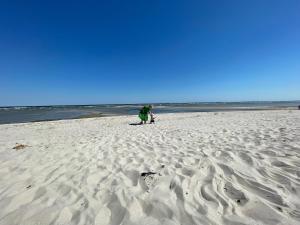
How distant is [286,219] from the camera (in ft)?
7.12

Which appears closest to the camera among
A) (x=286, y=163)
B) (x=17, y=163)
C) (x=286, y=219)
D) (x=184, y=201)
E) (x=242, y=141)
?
(x=286, y=219)

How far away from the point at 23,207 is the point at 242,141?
578 cm

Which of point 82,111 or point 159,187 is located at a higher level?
point 159,187

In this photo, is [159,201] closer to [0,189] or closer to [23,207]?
[23,207]

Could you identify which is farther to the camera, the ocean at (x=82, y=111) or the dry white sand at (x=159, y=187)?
the ocean at (x=82, y=111)

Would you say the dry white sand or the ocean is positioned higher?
the dry white sand

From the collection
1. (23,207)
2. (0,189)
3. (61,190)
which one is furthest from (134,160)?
(0,189)

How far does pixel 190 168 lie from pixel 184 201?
47.3 inches

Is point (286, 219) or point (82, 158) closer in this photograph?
point (286, 219)

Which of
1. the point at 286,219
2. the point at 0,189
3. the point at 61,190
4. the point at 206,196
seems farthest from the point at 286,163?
the point at 0,189

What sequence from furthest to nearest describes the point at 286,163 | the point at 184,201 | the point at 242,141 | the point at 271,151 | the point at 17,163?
the point at 242,141
the point at 17,163
the point at 271,151
the point at 286,163
the point at 184,201

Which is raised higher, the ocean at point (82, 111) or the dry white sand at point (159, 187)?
the dry white sand at point (159, 187)

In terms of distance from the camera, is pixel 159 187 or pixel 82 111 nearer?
pixel 159 187

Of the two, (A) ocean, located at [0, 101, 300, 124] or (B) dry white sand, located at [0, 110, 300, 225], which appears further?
(A) ocean, located at [0, 101, 300, 124]
